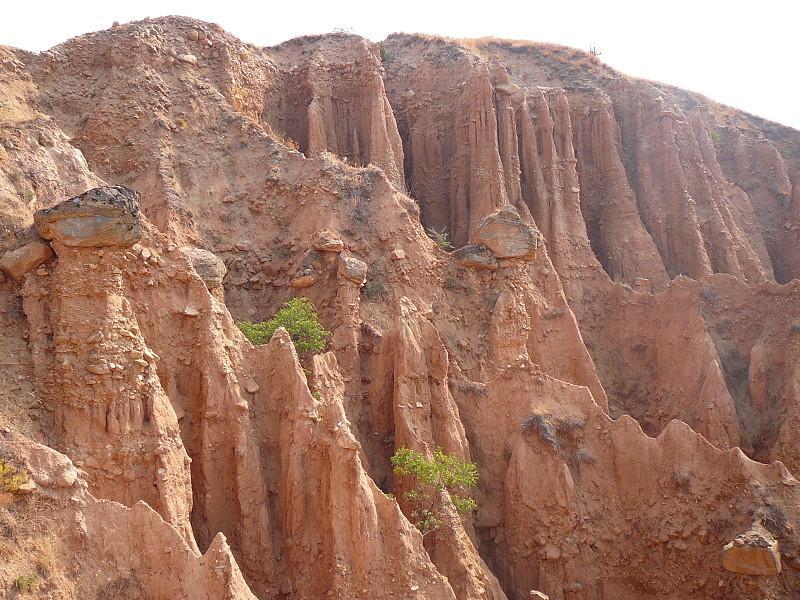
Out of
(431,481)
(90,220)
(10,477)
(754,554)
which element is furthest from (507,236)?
(10,477)

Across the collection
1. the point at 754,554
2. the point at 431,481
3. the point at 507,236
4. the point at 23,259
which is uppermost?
the point at 507,236

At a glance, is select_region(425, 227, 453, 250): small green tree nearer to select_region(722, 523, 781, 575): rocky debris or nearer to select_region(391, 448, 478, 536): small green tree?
select_region(391, 448, 478, 536): small green tree

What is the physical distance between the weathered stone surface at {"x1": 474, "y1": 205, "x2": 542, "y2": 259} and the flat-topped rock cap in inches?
468

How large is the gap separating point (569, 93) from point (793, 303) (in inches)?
632

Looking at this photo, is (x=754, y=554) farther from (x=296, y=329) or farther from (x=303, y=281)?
(x=303, y=281)

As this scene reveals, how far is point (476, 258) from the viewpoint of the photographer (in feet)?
71.5

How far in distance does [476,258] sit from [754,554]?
10.6 metres

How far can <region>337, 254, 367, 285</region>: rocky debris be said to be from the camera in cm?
1875

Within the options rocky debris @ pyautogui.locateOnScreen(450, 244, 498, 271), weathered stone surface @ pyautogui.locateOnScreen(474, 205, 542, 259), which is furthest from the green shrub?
weathered stone surface @ pyautogui.locateOnScreen(474, 205, 542, 259)

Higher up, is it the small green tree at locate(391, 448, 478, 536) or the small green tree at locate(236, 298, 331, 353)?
the small green tree at locate(236, 298, 331, 353)

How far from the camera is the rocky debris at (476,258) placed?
2180 centimetres

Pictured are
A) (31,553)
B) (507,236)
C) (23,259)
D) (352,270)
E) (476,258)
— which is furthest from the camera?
(507,236)

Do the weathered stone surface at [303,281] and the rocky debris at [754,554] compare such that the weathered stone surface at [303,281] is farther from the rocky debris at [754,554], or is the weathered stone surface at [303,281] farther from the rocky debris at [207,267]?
the rocky debris at [754,554]

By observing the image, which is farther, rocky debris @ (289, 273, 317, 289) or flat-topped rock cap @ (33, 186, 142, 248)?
rocky debris @ (289, 273, 317, 289)
